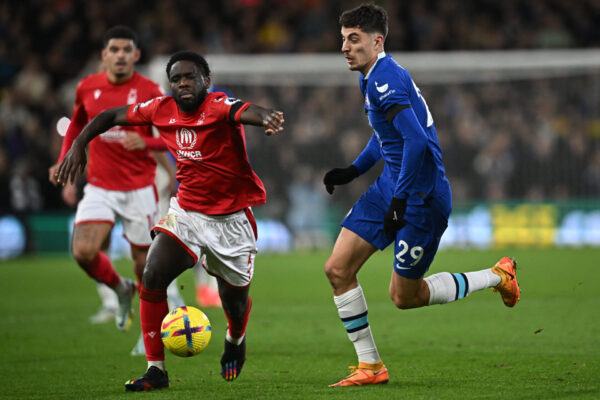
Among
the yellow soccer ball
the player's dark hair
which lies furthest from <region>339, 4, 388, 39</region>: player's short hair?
the player's dark hair

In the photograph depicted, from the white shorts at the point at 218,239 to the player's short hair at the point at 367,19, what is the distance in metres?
1.49

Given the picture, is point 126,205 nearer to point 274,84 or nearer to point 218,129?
point 218,129

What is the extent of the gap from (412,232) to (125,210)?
3278 millimetres

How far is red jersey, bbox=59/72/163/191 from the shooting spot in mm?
8094

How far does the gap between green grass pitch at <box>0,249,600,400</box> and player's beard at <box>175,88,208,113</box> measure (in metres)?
1.84

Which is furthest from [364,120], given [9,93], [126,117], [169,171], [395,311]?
[126,117]

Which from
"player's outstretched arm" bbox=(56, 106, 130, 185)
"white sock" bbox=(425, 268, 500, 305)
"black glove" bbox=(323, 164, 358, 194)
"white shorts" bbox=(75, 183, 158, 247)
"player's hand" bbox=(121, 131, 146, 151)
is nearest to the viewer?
"player's outstretched arm" bbox=(56, 106, 130, 185)

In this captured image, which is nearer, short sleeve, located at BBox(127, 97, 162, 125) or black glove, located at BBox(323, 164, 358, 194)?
short sleeve, located at BBox(127, 97, 162, 125)

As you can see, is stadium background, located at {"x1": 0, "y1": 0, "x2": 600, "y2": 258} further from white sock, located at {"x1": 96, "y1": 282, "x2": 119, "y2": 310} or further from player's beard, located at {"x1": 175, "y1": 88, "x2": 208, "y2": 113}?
player's beard, located at {"x1": 175, "y1": 88, "x2": 208, "y2": 113}

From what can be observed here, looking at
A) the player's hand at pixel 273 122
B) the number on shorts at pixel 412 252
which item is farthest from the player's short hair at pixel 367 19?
the number on shorts at pixel 412 252

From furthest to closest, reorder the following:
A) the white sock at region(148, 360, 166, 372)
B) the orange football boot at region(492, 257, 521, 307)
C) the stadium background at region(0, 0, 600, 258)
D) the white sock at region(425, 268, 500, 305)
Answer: the stadium background at region(0, 0, 600, 258)
the orange football boot at region(492, 257, 521, 307)
the white sock at region(425, 268, 500, 305)
the white sock at region(148, 360, 166, 372)

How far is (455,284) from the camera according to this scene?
6273 millimetres

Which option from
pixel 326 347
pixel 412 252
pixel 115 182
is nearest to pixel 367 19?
pixel 412 252

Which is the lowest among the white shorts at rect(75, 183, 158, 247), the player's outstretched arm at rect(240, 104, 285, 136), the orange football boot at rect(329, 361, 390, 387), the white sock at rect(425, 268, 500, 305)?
the orange football boot at rect(329, 361, 390, 387)
